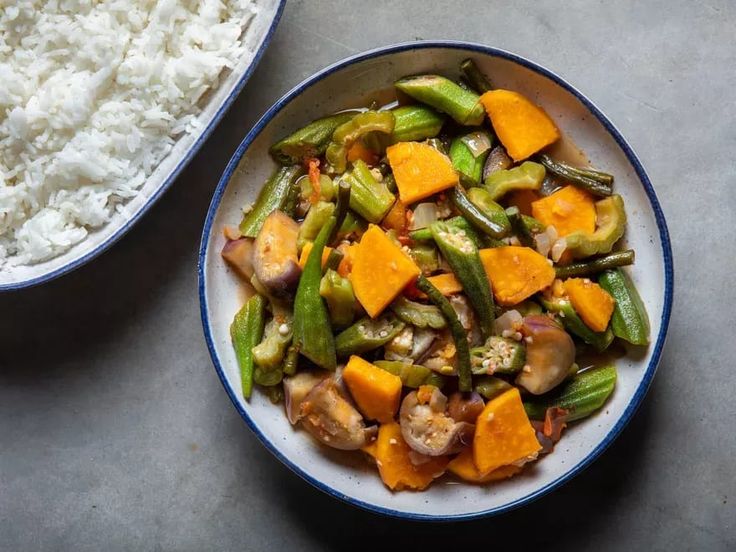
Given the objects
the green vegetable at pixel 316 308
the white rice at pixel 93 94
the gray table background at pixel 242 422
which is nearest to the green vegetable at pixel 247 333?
the green vegetable at pixel 316 308

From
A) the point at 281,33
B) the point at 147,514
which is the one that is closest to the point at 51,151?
the point at 281,33

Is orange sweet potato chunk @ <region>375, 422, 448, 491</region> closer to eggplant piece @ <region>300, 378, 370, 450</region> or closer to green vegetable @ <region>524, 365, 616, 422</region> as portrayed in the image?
eggplant piece @ <region>300, 378, 370, 450</region>

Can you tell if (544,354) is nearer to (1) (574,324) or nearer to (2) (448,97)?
(1) (574,324)

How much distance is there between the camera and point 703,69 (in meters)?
2.74

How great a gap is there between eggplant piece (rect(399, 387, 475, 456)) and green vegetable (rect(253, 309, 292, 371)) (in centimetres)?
46

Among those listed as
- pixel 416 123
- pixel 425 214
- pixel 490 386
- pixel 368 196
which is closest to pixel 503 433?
pixel 490 386

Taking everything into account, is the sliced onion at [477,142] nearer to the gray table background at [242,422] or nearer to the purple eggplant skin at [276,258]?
the gray table background at [242,422]

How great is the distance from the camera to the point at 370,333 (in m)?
2.32

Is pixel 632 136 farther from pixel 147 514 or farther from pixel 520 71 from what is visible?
pixel 147 514

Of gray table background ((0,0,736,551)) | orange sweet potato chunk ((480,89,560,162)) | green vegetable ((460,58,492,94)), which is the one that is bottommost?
gray table background ((0,0,736,551))

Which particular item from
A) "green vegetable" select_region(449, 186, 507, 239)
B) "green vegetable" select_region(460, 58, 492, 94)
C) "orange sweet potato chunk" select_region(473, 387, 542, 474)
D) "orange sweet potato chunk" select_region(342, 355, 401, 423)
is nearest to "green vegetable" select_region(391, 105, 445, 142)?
"green vegetable" select_region(460, 58, 492, 94)

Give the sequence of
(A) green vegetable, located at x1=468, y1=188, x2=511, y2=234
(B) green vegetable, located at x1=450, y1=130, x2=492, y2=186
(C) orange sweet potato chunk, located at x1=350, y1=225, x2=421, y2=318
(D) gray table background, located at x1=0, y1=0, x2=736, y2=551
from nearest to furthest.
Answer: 1. (C) orange sweet potato chunk, located at x1=350, y1=225, x2=421, y2=318
2. (A) green vegetable, located at x1=468, y1=188, x2=511, y2=234
3. (B) green vegetable, located at x1=450, y1=130, x2=492, y2=186
4. (D) gray table background, located at x1=0, y1=0, x2=736, y2=551

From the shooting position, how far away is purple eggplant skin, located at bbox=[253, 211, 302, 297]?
7.64 feet

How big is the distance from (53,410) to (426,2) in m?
2.26
